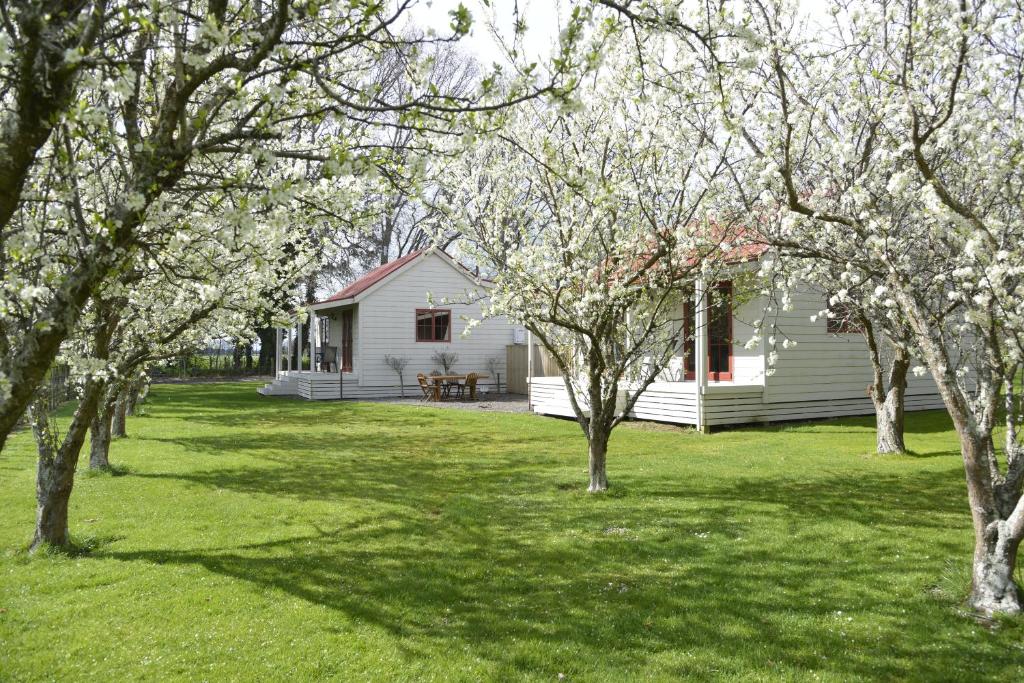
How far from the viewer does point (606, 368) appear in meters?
7.68

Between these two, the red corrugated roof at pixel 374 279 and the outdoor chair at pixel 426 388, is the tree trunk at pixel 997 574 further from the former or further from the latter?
the red corrugated roof at pixel 374 279

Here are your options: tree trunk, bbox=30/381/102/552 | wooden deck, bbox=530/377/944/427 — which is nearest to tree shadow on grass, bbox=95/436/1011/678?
tree trunk, bbox=30/381/102/552

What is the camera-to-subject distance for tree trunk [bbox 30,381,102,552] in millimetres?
5859

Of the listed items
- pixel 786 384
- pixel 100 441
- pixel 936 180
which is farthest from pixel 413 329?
pixel 936 180

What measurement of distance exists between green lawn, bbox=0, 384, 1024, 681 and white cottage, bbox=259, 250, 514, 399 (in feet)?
41.6

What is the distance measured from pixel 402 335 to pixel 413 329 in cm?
45

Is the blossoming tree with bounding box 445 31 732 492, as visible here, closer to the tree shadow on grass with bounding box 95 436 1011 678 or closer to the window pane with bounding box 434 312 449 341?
the tree shadow on grass with bounding box 95 436 1011 678

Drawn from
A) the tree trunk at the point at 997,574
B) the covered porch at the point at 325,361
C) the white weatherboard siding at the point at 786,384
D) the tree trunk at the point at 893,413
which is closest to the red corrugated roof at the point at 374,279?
the covered porch at the point at 325,361

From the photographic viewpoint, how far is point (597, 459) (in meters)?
7.86

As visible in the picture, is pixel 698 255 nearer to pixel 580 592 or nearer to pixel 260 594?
pixel 580 592

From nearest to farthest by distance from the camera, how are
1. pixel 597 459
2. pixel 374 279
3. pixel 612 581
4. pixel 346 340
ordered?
1. pixel 612 581
2. pixel 597 459
3. pixel 374 279
4. pixel 346 340

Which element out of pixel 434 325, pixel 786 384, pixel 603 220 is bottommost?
pixel 786 384

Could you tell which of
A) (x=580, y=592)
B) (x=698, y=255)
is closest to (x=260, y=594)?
(x=580, y=592)

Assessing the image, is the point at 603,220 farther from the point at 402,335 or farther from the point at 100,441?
the point at 402,335
